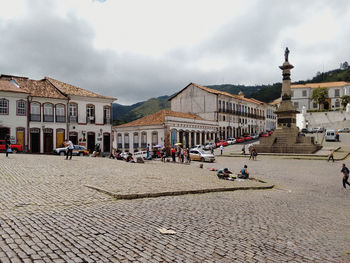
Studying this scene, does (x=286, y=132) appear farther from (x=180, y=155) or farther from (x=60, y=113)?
(x=60, y=113)

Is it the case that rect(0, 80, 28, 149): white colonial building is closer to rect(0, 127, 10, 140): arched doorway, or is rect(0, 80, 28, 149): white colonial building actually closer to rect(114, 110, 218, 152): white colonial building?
rect(0, 127, 10, 140): arched doorway

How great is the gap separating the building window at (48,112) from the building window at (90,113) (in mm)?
4551

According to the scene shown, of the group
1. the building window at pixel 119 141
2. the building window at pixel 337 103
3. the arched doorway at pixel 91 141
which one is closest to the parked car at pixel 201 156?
the arched doorway at pixel 91 141

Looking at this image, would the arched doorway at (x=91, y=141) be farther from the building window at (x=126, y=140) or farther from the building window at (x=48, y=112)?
the building window at (x=126, y=140)

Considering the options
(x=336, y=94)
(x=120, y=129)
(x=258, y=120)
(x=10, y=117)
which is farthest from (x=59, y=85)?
(x=336, y=94)

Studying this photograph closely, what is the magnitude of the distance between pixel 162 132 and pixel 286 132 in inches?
667

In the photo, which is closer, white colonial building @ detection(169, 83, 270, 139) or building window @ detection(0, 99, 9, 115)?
building window @ detection(0, 99, 9, 115)

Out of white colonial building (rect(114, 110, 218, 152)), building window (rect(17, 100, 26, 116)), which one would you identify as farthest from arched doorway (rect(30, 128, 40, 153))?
white colonial building (rect(114, 110, 218, 152))

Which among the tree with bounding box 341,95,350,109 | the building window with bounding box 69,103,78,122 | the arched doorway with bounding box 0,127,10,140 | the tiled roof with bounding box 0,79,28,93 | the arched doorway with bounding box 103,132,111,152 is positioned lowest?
the arched doorway with bounding box 103,132,111,152

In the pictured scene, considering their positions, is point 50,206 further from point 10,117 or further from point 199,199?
point 10,117

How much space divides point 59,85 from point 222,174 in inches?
1222

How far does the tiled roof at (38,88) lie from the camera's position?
36062mm

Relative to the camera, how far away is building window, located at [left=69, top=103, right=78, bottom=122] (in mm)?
38206

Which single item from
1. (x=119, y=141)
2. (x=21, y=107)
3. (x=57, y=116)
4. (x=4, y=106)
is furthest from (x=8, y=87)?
(x=119, y=141)
